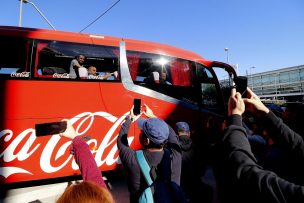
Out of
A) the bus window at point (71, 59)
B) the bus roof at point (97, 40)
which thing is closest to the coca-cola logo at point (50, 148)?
the bus window at point (71, 59)

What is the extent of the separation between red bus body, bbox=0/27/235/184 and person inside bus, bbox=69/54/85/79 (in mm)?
137

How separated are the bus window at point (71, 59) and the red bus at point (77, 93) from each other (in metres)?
0.02

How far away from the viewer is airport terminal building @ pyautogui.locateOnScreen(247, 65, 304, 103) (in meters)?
36.5

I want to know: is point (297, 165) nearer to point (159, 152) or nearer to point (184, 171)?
point (159, 152)

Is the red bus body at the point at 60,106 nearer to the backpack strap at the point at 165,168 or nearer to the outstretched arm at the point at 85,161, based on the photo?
the outstretched arm at the point at 85,161

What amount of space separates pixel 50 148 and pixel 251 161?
13.8 feet

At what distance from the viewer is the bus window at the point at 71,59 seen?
4.62m

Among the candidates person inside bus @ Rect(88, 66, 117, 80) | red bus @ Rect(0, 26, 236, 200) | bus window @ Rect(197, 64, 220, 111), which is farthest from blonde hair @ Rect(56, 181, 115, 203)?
bus window @ Rect(197, 64, 220, 111)

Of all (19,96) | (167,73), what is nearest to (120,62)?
(167,73)

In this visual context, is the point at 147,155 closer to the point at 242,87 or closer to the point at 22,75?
the point at 242,87

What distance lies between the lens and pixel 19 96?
4270 mm

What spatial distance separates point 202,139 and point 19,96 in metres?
4.13

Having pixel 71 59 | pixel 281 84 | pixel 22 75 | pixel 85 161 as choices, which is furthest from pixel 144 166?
pixel 281 84

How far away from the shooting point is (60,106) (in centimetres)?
455
